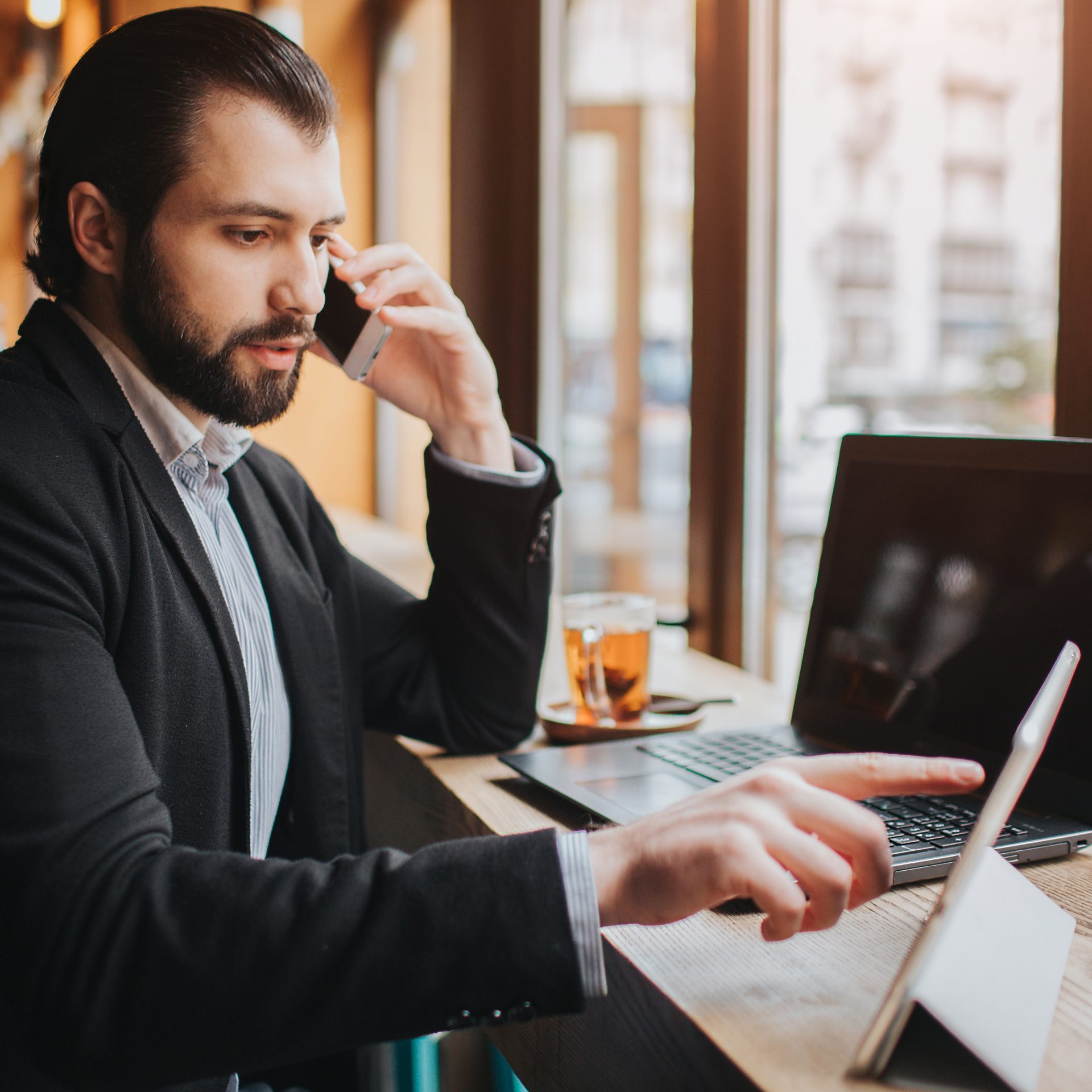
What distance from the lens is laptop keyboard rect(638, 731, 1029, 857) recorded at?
850mm

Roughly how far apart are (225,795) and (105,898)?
1.11 ft

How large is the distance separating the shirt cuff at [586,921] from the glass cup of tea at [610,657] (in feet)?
2.11

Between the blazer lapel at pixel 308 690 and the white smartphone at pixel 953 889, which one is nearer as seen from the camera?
the white smartphone at pixel 953 889

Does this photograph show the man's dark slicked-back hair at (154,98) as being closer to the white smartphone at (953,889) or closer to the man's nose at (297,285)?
the man's nose at (297,285)

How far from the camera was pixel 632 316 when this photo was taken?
2.76 meters

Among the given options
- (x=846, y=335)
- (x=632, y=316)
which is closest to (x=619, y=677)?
(x=846, y=335)

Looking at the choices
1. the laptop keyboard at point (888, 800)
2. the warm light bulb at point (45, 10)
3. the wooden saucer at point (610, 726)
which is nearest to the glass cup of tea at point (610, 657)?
the wooden saucer at point (610, 726)

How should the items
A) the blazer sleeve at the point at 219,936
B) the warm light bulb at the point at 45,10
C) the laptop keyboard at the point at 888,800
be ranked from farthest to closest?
1. the warm light bulb at the point at 45,10
2. the laptop keyboard at the point at 888,800
3. the blazer sleeve at the point at 219,936

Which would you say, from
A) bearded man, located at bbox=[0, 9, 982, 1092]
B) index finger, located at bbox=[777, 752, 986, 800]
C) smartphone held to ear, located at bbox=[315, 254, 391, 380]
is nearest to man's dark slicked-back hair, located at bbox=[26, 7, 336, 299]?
bearded man, located at bbox=[0, 9, 982, 1092]

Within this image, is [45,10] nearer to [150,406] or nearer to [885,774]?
[150,406]

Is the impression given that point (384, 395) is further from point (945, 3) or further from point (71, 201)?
point (945, 3)

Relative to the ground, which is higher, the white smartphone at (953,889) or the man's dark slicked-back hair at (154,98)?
the man's dark slicked-back hair at (154,98)

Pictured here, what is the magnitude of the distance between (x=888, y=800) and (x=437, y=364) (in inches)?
29.7

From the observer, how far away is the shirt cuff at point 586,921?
0.65 metres
